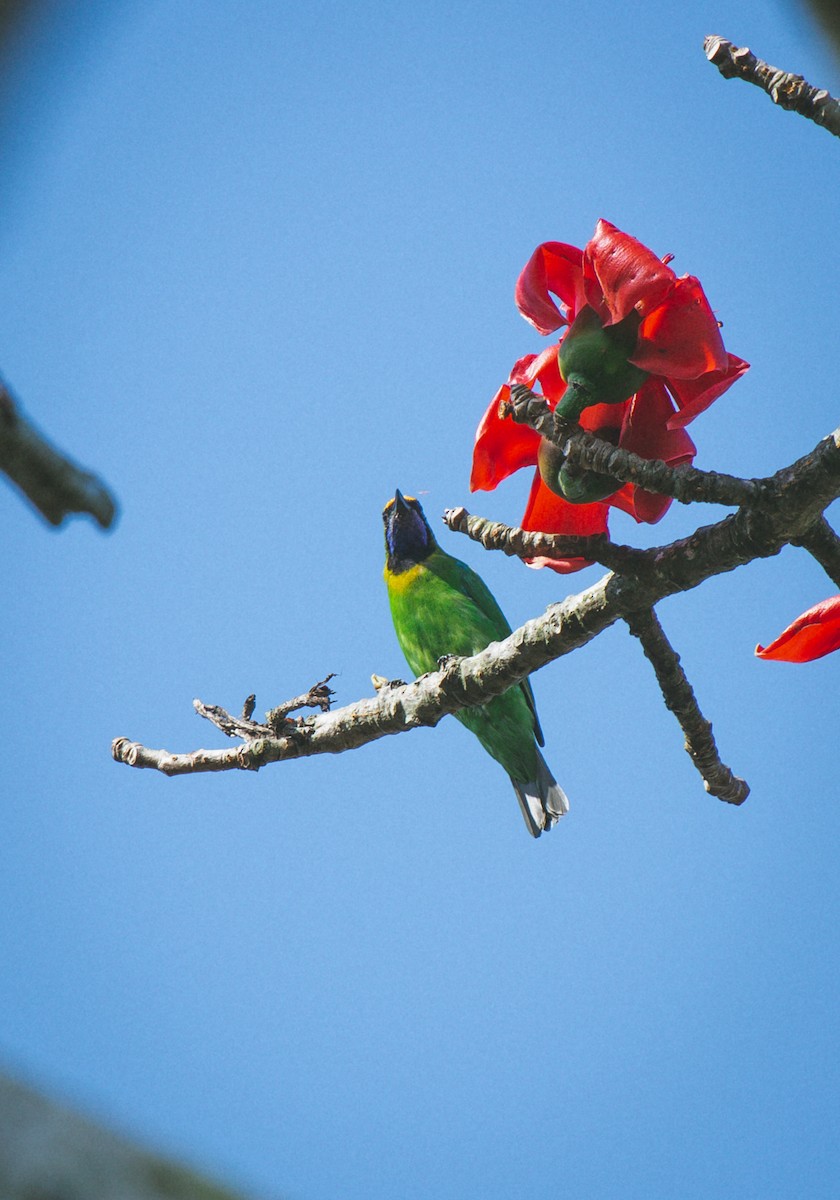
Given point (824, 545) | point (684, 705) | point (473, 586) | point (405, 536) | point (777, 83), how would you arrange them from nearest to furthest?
point (777, 83) < point (824, 545) < point (684, 705) < point (473, 586) < point (405, 536)

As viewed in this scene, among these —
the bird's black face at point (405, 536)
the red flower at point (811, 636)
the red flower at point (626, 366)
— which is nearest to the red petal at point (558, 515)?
the red flower at point (626, 366)

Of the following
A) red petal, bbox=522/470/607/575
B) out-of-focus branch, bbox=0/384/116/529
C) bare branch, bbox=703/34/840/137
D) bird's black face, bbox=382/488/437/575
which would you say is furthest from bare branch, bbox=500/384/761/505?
bird's black face, bbox=382/488/437/575

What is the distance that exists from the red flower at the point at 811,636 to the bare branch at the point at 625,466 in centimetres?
21

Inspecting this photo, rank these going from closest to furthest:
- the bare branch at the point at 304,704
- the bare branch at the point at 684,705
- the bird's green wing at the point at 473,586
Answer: the bare branch at the point at 684,705 → the bare branch at the point at 304,704 → the bird's green wing at the point at 473,586

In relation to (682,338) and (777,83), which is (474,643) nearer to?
(682,338)

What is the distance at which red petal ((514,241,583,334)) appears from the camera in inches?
67.7

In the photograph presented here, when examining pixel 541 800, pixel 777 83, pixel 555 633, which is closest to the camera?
pixel 777 83

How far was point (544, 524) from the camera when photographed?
1793 millimetres

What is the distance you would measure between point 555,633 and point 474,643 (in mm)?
3416

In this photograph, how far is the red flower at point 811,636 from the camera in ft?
5.12

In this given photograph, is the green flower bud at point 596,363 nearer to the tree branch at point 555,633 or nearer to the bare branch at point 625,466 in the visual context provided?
the bare branch at point 625,466

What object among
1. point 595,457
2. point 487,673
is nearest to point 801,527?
point 595,457

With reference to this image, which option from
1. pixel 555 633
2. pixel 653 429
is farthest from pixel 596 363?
pixel 555 633

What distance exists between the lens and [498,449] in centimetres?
181
